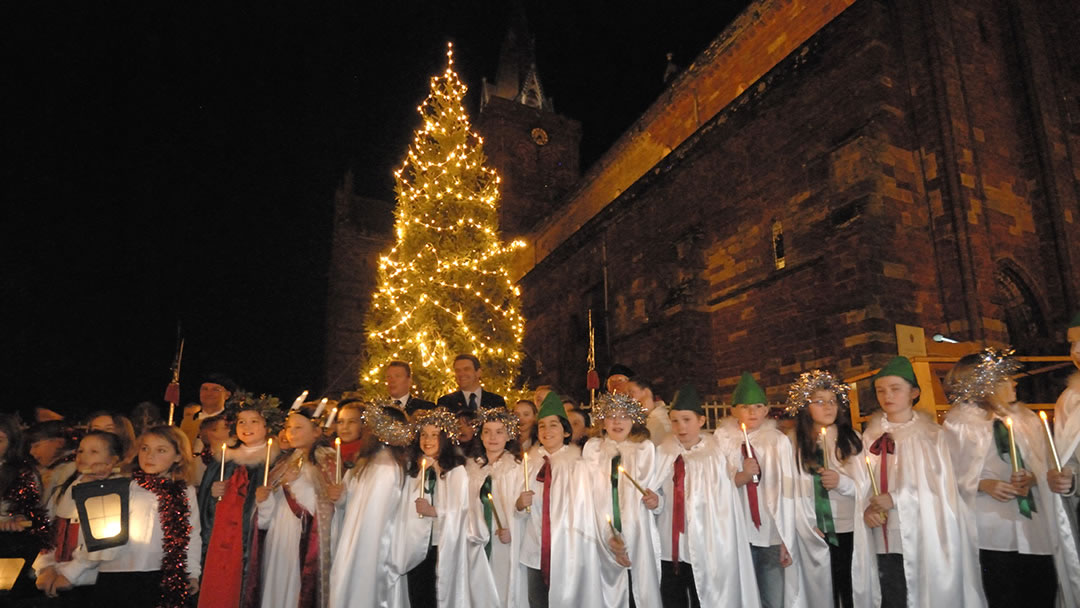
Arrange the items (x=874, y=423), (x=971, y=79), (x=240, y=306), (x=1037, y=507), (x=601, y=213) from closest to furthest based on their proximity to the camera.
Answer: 1. (x=1037, y=507)
2. (x=874, y=423)
3. (x=971, y=79)
4. (x=601, y=213)
5. (x=240, y=306)

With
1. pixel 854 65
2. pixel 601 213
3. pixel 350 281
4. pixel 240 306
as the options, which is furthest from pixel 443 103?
pixel 350 281

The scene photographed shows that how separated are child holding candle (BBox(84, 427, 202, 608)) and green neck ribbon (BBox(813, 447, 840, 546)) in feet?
15.4

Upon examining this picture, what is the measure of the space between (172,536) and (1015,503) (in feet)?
19.2

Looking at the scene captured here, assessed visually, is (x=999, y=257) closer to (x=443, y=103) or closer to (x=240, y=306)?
(x=443, y=103)

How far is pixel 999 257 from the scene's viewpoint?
10.3 meters

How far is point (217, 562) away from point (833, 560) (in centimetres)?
488

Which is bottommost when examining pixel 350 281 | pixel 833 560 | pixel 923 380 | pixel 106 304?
pixel 833 560

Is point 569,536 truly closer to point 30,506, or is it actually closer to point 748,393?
point 748,393

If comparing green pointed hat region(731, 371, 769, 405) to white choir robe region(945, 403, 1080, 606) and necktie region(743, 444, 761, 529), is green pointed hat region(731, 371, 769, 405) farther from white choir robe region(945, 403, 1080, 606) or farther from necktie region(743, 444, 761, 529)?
white choir robe region(945, 403, 1080, 606)

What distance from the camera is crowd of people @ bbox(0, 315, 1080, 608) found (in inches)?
163

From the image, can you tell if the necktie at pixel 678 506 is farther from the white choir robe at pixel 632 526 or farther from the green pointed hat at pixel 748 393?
the green pointed hat at pixel 748 393

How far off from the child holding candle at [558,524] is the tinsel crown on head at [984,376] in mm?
2749

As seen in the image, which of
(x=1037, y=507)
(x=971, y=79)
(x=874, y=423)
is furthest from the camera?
(x=971, y=79)

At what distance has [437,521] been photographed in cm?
522
